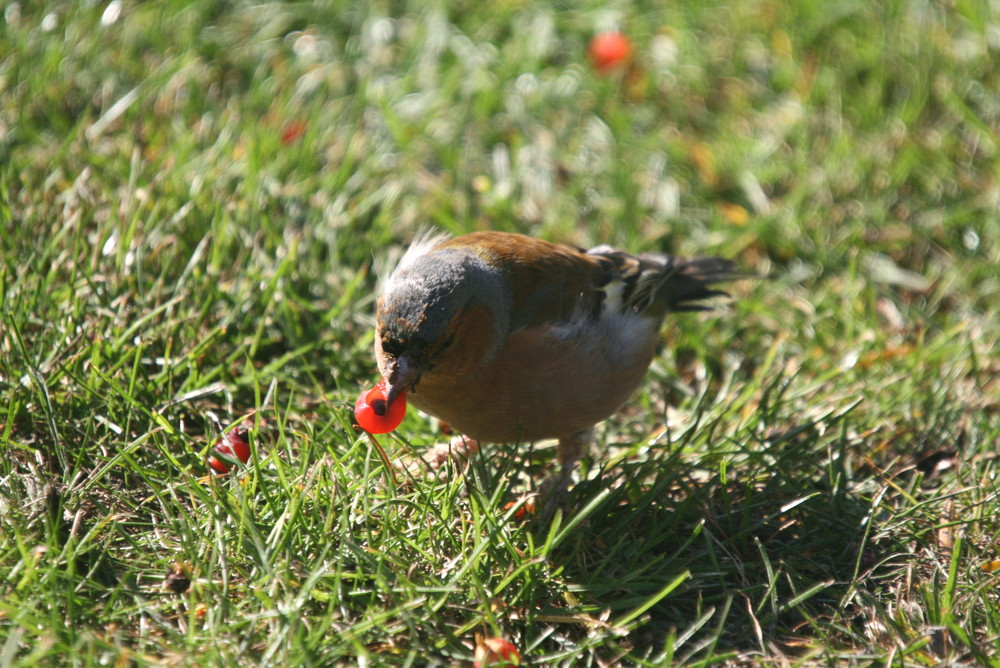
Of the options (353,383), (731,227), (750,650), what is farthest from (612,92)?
(750,650)

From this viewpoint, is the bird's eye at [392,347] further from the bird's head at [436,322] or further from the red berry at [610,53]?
the red berry at [610,53]

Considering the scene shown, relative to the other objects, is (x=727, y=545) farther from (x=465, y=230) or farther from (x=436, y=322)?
(x=465, y=230)

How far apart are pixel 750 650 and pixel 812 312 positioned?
2.41 meters

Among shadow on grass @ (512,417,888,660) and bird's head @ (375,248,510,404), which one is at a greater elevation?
bird's head @ (375,248,510,404)

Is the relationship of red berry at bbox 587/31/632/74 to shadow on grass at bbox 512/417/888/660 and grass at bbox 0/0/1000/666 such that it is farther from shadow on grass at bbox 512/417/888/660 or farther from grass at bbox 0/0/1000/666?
shadow on grass at bbox 512/417/888/660

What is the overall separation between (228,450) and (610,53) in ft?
13.9

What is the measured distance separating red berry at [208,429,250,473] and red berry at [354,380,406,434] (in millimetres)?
601

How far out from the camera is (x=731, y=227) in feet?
18.9

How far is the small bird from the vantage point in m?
3.52

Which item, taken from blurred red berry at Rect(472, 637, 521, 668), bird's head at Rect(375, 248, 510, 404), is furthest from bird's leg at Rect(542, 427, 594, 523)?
blurred red berry at Rect(472, 637, 521, 668)

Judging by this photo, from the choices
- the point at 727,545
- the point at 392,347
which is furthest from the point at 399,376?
the point at 727,545

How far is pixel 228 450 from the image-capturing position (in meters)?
3.73

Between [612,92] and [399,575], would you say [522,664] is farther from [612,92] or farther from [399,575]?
[612,92]

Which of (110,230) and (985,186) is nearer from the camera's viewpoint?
(110,230)
